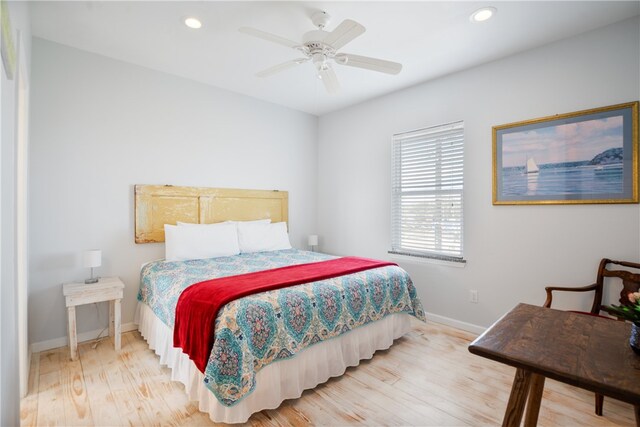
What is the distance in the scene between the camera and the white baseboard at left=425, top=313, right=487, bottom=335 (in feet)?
10.4

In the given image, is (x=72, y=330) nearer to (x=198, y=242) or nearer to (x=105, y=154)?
(x=198, y=242)

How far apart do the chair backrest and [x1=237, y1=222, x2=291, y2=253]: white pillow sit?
299 centimetres

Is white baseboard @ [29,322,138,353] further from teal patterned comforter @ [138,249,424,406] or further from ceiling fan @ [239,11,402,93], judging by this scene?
ceiling fan @ [239,11,402,93]

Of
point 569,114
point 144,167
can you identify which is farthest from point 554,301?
point 144,167

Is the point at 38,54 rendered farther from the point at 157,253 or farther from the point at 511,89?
the point at 511,89

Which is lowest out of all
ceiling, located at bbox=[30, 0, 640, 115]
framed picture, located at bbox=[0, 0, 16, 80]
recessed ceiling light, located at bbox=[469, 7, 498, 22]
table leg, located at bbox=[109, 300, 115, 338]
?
table leg, located at bbox=[109, 300, 115, 338]

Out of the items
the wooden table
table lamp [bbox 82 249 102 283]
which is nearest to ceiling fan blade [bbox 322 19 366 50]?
the wooden table

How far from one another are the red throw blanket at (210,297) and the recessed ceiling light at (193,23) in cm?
197

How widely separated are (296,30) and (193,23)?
798 mm

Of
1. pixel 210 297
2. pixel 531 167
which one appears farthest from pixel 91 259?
pixel 531 167

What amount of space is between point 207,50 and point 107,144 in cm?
133

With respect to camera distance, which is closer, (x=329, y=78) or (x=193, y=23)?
(x=193, y=23)

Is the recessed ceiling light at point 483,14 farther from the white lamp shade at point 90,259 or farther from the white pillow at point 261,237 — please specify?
the white lamp shade at point 90,259

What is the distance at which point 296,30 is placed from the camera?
8.41ft
